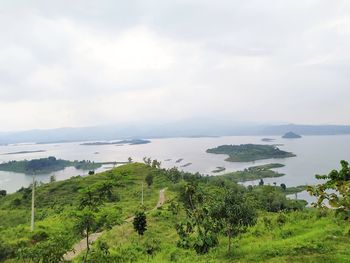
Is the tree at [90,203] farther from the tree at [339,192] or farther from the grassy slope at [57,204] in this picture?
the tree at [339,192]

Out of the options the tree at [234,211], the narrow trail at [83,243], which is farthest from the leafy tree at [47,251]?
the tree at [234,211]

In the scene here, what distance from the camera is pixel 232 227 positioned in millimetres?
22312

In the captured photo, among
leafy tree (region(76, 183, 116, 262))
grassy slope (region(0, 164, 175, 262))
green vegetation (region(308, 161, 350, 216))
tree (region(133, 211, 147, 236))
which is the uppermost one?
green vegetation (region(308, 161, 350, 216))

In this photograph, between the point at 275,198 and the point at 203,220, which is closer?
the point at 203,220

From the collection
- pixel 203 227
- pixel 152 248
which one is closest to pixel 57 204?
pixel 152 248

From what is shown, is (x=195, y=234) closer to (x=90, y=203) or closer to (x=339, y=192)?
(x=90, y=203)

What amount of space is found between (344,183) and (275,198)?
8319 cm

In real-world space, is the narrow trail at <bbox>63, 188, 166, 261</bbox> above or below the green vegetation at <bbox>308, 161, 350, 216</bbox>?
below

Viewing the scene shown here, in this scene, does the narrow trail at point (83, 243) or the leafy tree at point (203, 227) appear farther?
the narrow trail at point (83, 243)

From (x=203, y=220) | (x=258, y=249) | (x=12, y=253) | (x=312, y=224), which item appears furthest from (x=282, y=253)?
(x=12, y=253)

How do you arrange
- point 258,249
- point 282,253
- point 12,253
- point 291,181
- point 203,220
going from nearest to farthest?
1. point 282,253
2. point 258,249
3. point 203,220
4. point 12,253
5. point 291,181

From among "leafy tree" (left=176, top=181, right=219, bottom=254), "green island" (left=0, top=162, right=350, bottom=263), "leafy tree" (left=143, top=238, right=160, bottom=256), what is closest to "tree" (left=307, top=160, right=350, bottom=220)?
"green island" (left=0, top=162, right=350, bottom=263)

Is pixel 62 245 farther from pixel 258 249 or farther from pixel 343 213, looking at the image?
pixel 258 249

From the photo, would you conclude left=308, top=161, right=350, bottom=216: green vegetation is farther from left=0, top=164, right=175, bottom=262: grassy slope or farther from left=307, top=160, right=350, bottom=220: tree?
left=0, top=164, right=175, bottom=262: grassy slope
